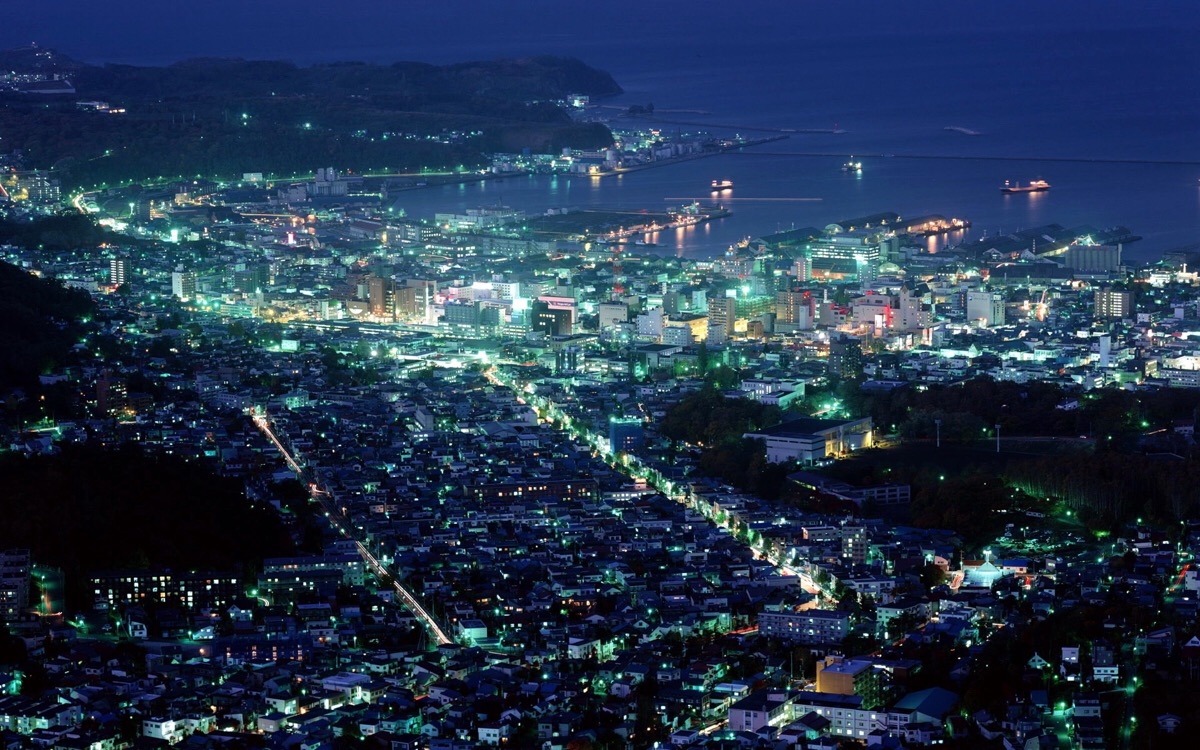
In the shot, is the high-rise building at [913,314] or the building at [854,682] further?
the high-rise building at [913,314]

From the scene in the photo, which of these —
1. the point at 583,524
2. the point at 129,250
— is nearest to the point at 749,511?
the point at 583,524

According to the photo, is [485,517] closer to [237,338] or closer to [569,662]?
[569,662]

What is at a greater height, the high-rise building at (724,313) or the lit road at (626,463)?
the high-rise building at (724,313)

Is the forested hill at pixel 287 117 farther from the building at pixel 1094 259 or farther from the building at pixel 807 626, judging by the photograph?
the building at pixel 807 626

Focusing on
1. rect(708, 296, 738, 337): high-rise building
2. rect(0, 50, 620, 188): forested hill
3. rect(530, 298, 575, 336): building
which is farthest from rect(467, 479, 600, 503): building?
rect(0, 50, 620, 188): forested hill

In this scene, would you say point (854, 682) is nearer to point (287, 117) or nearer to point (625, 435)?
point (625, 435)

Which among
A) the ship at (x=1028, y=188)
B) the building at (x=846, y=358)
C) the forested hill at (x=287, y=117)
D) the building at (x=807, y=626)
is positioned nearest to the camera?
the building at (x=807, y=626)

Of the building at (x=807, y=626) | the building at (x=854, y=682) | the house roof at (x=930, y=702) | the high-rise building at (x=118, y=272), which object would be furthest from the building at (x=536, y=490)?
the high-rise building at (x=118, y=272)

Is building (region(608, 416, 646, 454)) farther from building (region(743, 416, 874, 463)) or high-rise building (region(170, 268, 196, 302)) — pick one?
high-rise building (region(170, 268, 196, 302))
